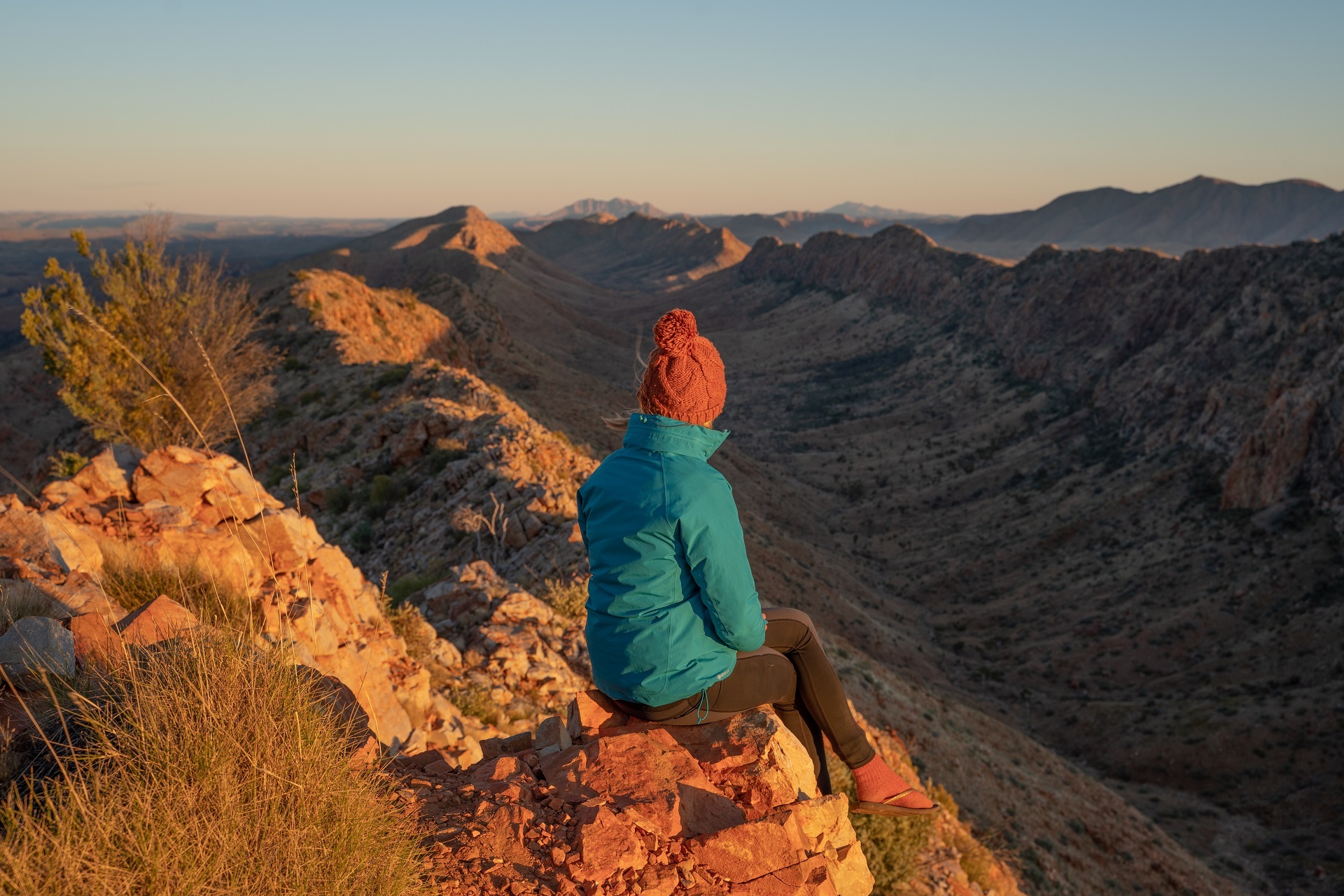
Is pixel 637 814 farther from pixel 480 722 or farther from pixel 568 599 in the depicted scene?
pixel 568 599

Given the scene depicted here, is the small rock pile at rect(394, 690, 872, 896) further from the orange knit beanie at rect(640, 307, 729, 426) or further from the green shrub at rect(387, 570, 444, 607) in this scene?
the green shrub at rect(387, 570, 444, 607)

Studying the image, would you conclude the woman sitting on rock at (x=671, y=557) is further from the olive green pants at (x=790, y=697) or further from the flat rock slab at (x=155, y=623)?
the flat rock slab at (x=155, y=623)

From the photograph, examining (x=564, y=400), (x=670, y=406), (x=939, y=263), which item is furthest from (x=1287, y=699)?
(x=939, y=263)

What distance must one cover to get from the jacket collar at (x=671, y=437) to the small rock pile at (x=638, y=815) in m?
1.30

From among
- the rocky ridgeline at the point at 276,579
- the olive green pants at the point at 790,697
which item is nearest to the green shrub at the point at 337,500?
the rocky ridgeline at the point at 276,579

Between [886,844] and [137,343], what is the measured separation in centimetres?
1518

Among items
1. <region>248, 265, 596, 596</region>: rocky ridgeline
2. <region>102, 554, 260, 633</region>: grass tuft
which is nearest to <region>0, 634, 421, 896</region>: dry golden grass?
<region>102, 554, 260, 633</region>: grass tuft

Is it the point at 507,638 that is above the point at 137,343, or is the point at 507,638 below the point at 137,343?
below

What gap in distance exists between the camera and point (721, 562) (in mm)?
2678

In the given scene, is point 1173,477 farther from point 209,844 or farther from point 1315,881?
point 209,844

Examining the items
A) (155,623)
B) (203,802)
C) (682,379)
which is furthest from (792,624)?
(155,623)

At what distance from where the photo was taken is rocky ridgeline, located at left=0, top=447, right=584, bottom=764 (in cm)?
443

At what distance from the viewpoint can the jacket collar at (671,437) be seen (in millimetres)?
2773

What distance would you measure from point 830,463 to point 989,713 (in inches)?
1110
